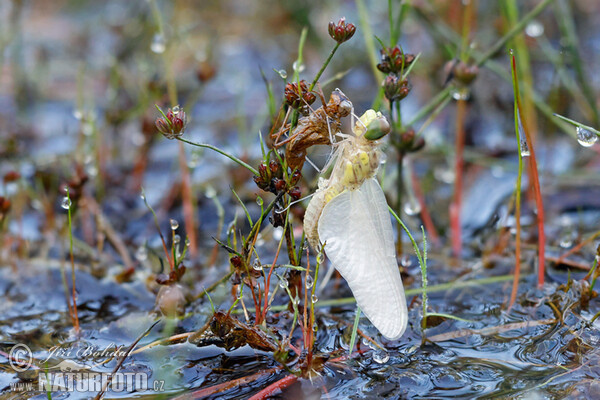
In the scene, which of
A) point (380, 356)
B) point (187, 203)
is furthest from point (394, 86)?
point (187, 203)

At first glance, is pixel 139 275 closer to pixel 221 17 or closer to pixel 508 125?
pixel 508 125

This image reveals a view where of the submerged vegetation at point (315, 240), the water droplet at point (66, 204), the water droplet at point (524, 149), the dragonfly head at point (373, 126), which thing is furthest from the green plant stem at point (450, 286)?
the water droplet at point (66, 204)

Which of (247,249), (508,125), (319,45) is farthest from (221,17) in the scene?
(247,249)

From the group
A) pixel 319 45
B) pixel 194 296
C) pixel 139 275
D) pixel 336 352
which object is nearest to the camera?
pixel 336 352

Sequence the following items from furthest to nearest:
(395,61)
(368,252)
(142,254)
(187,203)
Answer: (187,203)
(142,254)
(395,61)
(368,252)

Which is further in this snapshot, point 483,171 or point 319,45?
point 319,45

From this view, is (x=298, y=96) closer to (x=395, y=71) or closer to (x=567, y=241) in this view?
(x=395, y=71)
